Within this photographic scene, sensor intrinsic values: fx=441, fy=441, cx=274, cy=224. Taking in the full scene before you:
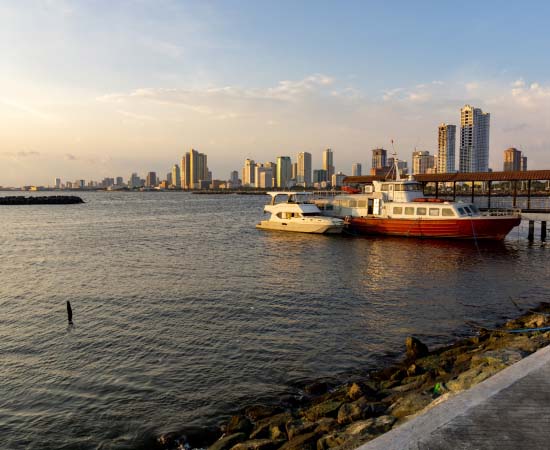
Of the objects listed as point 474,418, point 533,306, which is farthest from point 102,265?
point 474,418

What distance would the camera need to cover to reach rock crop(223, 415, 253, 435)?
9.55 meters

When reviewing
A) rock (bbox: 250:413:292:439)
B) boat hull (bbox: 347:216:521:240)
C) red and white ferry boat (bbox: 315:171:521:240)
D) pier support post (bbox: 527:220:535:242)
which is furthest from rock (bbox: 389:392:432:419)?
pier support post (bbox: 527:220:535:242)

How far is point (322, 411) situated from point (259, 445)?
186 cm

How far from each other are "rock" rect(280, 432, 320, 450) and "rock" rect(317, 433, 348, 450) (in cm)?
19

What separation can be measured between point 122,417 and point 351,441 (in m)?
6.14

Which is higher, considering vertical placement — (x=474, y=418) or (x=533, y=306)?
(x=474, y=418)

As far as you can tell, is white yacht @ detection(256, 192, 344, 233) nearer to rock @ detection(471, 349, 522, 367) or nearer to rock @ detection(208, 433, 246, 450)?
rock @ detection(471, 349, 522, 367)

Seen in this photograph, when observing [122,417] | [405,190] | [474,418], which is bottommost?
[122,417]

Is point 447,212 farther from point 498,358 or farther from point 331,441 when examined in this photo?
point 331,441

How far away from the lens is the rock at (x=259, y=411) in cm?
1030

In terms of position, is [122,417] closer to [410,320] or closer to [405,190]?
[410,320]

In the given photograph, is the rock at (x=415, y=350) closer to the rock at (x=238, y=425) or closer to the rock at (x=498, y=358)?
the rock at (x=498, y=358)

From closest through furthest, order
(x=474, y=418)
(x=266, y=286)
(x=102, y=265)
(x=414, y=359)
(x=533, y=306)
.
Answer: (x=474, y=418) → (x=414, y=359) → (x=533, y=306) → (x=266, y=286) → (x=102, y=265)

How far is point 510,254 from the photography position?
3416cm
